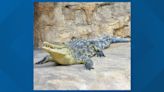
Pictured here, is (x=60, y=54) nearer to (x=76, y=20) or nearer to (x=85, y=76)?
(x=85, y=76)

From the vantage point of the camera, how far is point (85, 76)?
469cm

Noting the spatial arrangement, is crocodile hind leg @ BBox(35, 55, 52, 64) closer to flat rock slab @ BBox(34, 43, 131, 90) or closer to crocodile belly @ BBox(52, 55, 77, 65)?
flat rock slab @ BBox(34, 43, 131, 90)

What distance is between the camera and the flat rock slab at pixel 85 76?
4426 mm

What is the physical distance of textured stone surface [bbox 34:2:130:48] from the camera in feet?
20.7

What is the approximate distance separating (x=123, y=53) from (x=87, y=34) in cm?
107

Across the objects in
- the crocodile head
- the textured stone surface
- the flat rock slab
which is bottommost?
the flat rock slab

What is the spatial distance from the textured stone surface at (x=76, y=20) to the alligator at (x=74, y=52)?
0.30 m

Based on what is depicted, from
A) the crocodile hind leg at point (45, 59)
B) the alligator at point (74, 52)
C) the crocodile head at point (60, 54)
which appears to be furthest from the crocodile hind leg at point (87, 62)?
the crocodile hind leg at point (45, 59)

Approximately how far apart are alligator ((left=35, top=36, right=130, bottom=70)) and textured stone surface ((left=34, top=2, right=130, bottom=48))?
303 millimetres

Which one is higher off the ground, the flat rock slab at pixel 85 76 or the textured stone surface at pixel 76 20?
the textured stone surface at pixel 76 20

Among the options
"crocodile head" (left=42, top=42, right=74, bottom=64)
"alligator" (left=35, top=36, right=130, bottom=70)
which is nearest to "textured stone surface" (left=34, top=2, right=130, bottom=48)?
"alligator" (left=35, top=36, right=130, bottom=70)

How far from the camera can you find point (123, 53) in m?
5.62

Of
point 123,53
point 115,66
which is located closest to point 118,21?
point 123,53

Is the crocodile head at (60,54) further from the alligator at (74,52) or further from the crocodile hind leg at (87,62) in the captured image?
the crocodile hind leg at (87,62)
